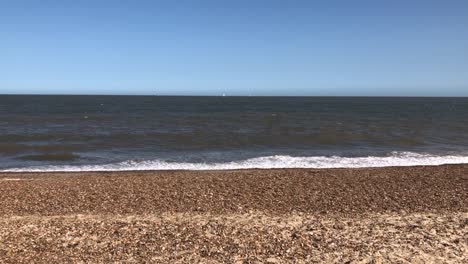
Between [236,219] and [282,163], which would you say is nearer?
[236,219]

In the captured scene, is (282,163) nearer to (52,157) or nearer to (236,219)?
(236,219)

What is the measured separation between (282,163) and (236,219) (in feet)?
33.8

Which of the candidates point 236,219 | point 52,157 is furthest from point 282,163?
point 52,157

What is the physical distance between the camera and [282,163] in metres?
19.0

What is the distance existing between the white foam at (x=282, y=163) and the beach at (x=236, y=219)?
147 inches

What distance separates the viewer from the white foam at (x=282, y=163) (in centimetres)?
1791

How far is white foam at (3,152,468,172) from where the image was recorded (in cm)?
1791

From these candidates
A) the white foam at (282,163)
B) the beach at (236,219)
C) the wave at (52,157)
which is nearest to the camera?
the beach at (236,219)

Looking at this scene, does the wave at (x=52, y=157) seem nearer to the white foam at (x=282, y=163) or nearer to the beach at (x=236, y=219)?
the white foam at (x=282, y=163)

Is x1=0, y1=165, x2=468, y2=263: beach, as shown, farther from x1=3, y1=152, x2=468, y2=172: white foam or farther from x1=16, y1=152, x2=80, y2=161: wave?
x1=16, y1=152, x2=80, y2=161: wave

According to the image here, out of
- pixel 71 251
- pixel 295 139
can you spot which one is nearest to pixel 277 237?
pixel 71 251

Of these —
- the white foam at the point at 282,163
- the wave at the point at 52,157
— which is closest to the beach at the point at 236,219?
the white foam at the point at 282,163

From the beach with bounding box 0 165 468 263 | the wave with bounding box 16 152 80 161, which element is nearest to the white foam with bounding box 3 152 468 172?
the wave with bounding box 16 152 80 161

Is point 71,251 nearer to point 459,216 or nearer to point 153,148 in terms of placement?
point 459,216
